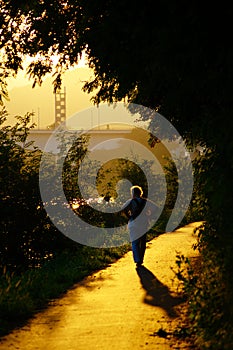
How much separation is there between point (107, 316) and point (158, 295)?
207 centimetres

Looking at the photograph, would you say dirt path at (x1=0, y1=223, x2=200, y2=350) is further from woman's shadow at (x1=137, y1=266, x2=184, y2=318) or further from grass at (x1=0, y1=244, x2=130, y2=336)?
grass at (x1=0, y1=244, x2=130, y2=336)

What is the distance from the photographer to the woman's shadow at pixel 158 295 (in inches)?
458

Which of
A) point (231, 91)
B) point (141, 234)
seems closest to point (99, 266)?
point (141, 234)

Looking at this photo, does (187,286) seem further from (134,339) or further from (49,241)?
(49,241)

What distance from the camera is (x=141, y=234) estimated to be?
1734cm

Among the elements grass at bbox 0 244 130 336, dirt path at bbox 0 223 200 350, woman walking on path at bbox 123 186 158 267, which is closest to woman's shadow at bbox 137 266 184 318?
dirt path at bbox 0 223 200 350

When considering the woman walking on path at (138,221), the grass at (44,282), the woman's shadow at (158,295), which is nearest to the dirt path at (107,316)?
the woman's shadow at (158,295)

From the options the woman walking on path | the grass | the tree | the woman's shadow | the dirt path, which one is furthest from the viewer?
the woman walking on path

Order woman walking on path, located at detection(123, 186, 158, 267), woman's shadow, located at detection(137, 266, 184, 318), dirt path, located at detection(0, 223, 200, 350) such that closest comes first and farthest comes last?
1. dirt path, located at detection(0, 223, 200, 350)
2. woman's shadow, located at detection(137, 266, 184, 318)
3. woman walking on path, located at detection(123, 186, 158, 267)

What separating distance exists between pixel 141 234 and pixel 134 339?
26.5 ft

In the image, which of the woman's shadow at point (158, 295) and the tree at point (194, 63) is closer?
the tree at point (194, 63)

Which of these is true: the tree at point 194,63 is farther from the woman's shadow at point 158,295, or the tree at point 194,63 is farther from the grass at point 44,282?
the grass at point 44,282

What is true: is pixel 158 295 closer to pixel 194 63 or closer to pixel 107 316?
pixel 107 316

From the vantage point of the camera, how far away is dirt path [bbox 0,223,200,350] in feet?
30.0
